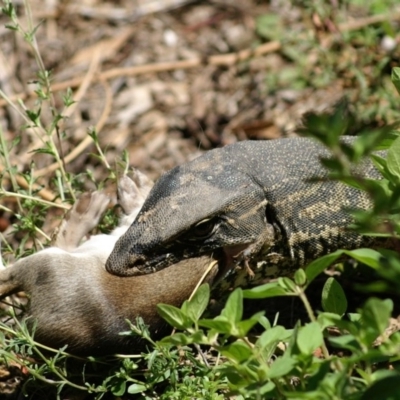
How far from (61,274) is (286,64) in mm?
4144

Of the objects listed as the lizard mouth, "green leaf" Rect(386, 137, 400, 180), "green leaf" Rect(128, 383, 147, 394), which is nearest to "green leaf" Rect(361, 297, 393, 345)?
"green leaf" Rect(386, 137, 400, 180)

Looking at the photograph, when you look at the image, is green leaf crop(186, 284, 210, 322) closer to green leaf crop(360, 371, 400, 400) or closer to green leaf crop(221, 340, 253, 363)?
green leaf crop(221, 340, 253, 363)

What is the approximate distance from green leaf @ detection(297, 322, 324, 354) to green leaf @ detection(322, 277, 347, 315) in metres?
0.45

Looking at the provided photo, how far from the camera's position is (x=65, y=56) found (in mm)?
8016

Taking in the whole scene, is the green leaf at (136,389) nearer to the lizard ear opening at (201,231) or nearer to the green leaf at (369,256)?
the lizard ear opening at (201,231)

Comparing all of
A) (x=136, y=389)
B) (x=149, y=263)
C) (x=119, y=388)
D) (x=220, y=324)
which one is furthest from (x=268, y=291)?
(x=149, y=263)

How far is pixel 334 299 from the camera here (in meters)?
3.35

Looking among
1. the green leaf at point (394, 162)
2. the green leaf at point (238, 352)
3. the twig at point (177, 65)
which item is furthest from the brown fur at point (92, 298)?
the twig at point (177, 65)

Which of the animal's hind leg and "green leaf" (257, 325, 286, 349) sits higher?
"green leaf" (257, 325, 286, 349)

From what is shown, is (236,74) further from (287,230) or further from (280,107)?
(287,230)

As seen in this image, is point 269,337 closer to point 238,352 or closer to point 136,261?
point 238,352

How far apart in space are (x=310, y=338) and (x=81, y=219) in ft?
6.99

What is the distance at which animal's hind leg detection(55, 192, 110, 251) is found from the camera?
4711mm

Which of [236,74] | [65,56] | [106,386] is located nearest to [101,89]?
[65,56]
